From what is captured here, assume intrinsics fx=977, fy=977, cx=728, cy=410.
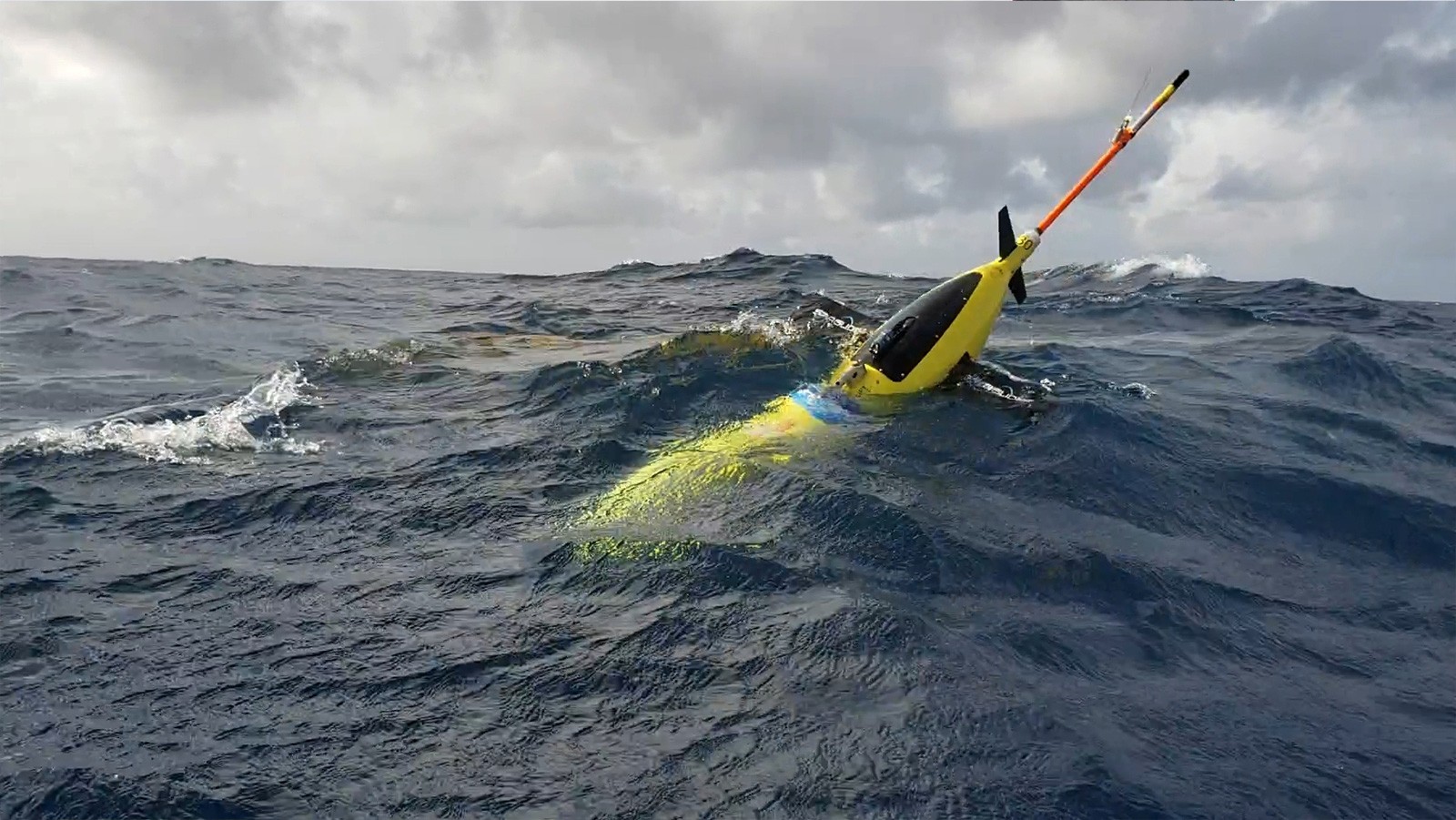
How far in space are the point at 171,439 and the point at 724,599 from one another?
26.6 ft

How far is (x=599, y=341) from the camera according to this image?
63.7 feet

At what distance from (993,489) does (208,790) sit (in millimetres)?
7827

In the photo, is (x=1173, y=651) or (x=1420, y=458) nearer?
(x=1173, y=651)

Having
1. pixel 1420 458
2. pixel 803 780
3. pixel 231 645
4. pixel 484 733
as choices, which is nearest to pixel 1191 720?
pixel 803 780

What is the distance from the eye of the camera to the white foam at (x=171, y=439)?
1155cm

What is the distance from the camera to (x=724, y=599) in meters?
7.98

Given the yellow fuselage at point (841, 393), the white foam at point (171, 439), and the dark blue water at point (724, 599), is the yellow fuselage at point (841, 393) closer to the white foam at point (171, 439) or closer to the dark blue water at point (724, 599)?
the dark blue water at point (724, 599)

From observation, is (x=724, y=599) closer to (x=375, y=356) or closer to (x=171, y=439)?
(x=171, y=439)

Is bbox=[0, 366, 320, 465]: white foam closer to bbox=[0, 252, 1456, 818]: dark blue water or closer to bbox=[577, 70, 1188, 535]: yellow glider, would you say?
bbox=[0, 252, 1456, 818]: dark blue water

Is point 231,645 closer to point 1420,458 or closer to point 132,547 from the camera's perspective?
point 132,547

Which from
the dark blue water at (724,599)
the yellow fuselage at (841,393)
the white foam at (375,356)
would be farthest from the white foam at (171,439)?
the yellow fuselage at (841,393)

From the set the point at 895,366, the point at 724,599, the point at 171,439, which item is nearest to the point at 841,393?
the point at 895,366

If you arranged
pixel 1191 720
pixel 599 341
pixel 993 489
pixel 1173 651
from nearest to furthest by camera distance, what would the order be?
1. pixel 1191 720
2. pixel 1173 651
3. pixel 993 489
4. pixel 599 341

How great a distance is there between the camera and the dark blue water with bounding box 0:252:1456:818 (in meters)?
5.82
